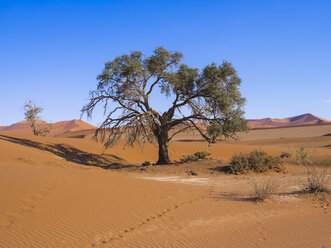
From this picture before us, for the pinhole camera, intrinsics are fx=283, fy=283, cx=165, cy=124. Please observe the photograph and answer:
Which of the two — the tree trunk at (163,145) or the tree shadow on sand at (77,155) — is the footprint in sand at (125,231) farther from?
the tree shadow on sand at (77,155)

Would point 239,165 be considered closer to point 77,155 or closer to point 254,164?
point 254,164

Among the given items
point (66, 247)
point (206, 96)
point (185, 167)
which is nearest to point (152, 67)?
point (206, 96)

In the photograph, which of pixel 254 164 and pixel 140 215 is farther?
pixel 254 164

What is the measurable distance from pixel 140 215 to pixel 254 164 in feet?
29.1

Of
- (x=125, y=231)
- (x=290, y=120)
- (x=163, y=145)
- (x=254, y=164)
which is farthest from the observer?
(x=290, y=120)

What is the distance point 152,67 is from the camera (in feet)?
55.6

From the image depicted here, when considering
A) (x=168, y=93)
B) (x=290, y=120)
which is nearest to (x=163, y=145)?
(x=168, y=93)

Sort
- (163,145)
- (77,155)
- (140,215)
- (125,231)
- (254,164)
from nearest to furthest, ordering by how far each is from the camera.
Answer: (125,231)
(140,215)
(254,164)
(163,145)
(77,155)

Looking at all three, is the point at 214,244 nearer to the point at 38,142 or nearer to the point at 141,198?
the point at 141,198

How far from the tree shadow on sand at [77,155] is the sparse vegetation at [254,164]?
8.67 m

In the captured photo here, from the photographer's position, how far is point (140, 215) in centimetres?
631

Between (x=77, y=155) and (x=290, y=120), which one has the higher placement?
(x=290, y=120)

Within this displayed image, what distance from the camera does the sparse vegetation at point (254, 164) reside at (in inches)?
538

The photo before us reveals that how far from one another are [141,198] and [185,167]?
864cm
